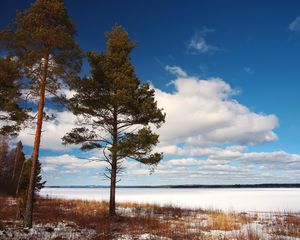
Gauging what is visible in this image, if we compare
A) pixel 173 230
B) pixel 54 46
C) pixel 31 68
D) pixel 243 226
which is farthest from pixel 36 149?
pixel 243 226

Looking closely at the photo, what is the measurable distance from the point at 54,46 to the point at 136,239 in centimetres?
1001

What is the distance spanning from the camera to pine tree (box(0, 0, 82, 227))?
14938mm

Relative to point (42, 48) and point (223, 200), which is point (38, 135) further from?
point (223, 200)

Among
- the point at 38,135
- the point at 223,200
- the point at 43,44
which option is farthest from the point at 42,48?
the point at 223,200

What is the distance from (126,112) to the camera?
66.9ft

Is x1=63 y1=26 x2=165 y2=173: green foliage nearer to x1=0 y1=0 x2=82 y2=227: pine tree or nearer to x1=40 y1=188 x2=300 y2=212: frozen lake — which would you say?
x1=0 y1=0 x2=82 y2=227: pine tree

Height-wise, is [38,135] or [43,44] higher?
[43,44]

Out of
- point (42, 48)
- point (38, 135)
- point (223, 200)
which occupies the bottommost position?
point (223, 200)

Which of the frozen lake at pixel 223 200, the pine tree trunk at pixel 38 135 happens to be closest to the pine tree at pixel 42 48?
the pine tree trunk at pixel 38 135

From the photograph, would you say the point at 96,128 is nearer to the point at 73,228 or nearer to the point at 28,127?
the point at 28,127

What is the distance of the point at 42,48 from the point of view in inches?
615

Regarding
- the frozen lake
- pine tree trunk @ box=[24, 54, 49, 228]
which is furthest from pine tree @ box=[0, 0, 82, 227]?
the frozen lake

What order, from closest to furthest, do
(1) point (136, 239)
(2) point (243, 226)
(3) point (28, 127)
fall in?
(1) point (136, 239) < (3) point (28, 127) < (2) point (243, 226)

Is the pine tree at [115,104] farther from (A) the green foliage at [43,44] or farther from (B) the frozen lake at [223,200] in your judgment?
(B) the frozen lake at [223,200]
